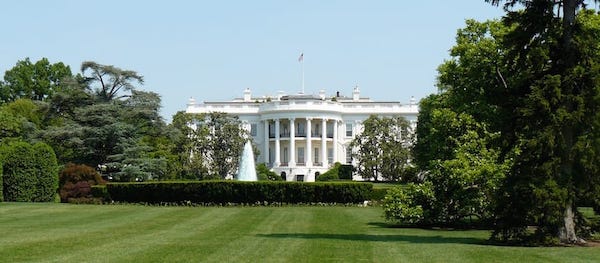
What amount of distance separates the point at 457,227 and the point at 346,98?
8249 centimetres

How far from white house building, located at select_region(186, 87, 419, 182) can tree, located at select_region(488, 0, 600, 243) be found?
73.6 m

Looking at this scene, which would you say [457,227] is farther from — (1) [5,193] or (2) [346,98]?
(2) [346,98]

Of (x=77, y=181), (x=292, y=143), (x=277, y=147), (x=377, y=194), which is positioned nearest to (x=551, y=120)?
(x=377, y=194)

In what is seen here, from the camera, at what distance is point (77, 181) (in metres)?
46.9

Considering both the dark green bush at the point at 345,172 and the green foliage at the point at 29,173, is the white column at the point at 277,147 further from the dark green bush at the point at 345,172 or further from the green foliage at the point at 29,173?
the green foliage at the point at 29,173

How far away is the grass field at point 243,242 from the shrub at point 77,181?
17443mm

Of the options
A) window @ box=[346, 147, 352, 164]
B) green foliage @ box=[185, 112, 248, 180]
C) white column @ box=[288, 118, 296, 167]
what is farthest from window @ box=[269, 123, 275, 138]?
green foliage @ box=[185, 112, 248, 180]

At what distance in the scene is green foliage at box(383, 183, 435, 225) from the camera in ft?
81.7

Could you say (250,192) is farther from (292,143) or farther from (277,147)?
(277,147)

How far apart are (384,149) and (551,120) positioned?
2304 inches

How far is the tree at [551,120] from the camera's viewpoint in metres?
18.2

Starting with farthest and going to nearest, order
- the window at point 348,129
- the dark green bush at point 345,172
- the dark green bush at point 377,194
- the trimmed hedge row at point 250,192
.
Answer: the window at point 348,129 < the dark green bush at point 345,172 < the dark green bush at point 377,194 < the trimmed hedge row at point 250,192

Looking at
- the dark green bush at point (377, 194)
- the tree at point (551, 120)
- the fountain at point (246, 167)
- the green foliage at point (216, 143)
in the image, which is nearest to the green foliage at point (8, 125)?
the green foliage at point (216, 143)

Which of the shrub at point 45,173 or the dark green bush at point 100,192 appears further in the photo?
the dark green bush at point 100,192
